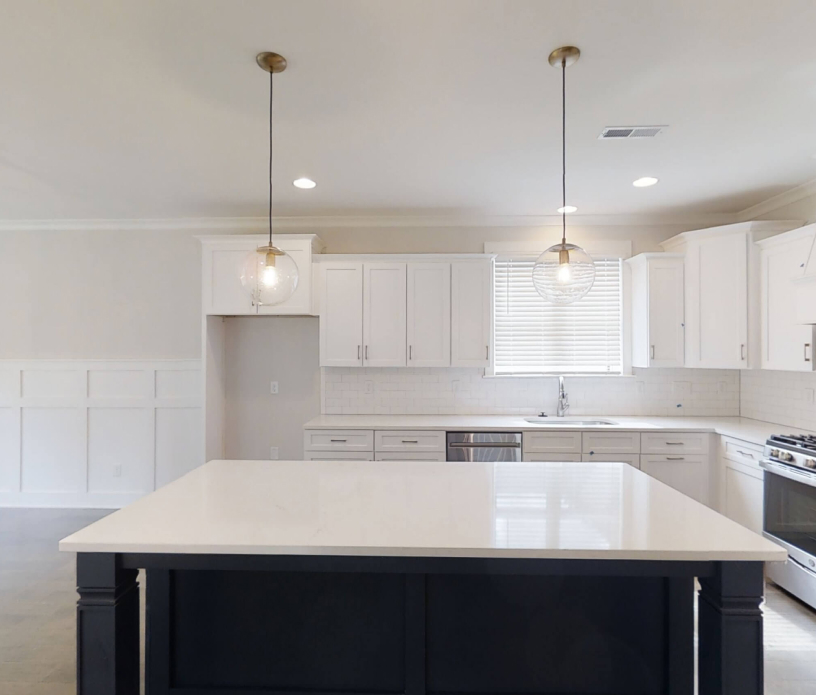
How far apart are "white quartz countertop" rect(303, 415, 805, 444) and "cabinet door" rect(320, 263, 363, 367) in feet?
1.80

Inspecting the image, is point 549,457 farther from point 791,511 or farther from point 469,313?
point 791,511

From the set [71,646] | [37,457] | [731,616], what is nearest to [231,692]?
[71,646]

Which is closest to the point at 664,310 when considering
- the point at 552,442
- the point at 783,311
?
the point at 783,311

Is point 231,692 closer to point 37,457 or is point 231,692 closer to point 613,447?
point 613,447

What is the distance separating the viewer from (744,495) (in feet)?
10.8

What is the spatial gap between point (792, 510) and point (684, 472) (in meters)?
0.82

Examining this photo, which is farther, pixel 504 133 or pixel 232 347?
pixel 232 347

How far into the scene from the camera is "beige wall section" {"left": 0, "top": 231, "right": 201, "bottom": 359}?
14.7 feet

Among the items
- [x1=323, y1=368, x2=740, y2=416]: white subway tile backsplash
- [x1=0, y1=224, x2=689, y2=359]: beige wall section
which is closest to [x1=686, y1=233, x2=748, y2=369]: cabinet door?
[x1=323, y1=368, x2=740, y2=416]: white subway tile backsplash

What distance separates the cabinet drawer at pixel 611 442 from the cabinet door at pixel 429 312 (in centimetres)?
128

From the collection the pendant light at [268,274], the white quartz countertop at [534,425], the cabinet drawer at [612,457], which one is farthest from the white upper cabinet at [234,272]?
the cabinet drawer at [612,457]

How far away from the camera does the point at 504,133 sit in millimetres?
2695

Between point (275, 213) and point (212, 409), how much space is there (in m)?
1.83

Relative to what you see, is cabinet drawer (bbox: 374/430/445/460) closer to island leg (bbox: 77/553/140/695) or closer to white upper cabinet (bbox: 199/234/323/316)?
white upper cabinet (bbox: 199/234/323/316)
